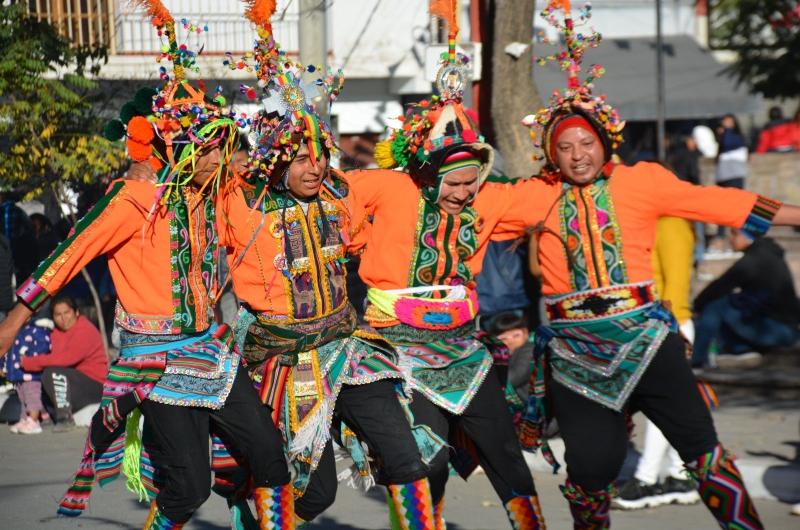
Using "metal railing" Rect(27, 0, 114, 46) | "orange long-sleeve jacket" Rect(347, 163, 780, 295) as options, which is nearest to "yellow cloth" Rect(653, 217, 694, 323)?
"orange long-sleeve jacket" Rect(347, 163, 780, 295)

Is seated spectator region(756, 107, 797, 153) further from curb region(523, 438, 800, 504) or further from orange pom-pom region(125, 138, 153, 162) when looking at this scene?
orange pom-pom region(125, 138, 153, 162)

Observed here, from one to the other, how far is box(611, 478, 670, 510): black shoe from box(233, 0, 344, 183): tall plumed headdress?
9.25 feet

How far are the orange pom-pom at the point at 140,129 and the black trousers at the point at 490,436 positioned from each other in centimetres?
155

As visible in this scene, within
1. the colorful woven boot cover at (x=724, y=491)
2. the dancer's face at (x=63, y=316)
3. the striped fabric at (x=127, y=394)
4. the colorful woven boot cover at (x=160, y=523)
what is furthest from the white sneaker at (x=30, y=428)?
the colorful woven boot cover at (x=724, y=491)

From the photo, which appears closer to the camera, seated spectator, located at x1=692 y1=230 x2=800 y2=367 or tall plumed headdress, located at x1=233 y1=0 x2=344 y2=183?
tall plumed headdress, located at x1=233 y1=0 x2=344 y2=183

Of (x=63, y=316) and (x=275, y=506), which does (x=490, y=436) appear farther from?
(x=63, y=316)

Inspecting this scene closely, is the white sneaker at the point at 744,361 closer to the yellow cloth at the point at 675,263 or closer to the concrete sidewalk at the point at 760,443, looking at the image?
the concrete sidewalk at the point at 760,443

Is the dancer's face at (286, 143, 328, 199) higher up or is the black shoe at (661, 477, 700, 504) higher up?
the dancer's face at (286, 143, 328, 199)

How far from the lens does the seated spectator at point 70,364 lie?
9.40 metres

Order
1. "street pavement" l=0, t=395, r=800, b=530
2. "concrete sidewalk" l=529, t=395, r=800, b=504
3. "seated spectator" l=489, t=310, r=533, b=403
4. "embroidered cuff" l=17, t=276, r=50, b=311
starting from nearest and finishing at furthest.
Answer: "embroidered cuff" l=17, t=276, r=50, b=311 < "street pavement" l=0, t=395, r=800, b=530 < "concrete sidewalk" l=529, t=395, r=800, b=504 < "seated spectator" l=489, t=310, r=533, b=403

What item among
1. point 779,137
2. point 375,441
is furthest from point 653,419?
point 779,137

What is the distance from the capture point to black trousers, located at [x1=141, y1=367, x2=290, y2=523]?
4.96 metres

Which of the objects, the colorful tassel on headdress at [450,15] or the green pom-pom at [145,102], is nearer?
the green pom-pom at [145,102]

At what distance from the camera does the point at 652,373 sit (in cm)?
521
